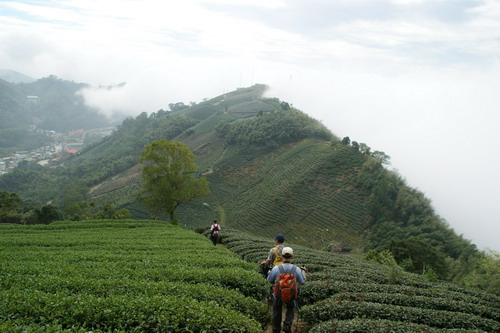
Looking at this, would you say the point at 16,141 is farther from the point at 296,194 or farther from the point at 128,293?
the point at 128,293

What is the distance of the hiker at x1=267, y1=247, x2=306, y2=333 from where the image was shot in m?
7.84

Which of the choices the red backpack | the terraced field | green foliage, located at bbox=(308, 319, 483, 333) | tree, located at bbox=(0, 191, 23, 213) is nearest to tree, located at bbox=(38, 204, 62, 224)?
tree, located at bbox=(0, 191, 23, 213)

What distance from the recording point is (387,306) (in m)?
9.25

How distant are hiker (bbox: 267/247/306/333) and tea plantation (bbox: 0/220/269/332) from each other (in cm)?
62

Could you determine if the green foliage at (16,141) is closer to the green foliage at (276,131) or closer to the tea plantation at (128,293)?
the green foliage at (276,131)

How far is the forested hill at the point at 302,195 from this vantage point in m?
43.1

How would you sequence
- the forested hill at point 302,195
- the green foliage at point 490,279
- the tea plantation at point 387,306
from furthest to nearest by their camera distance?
the forested hill at point 302,195
the green foliage at point 490,279
the tea plantation at point 387,306

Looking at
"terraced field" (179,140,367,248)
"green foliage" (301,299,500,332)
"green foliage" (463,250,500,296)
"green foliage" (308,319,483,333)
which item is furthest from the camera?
"terraced field" (179,140,367,248)

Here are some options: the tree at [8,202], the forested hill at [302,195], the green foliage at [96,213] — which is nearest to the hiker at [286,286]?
the forested hill at [302,195]

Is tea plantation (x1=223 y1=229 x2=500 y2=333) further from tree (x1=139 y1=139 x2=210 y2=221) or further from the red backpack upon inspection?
tree (x1=139 y1=139 x2=210 y2=221)

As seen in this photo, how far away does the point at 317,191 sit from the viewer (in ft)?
185

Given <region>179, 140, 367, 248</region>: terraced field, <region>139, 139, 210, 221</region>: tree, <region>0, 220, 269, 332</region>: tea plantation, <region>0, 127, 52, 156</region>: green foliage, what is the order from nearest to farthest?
<region>0, 220, 269, 332</region>: tea plantation, <region>139, 139, 210, 221</region>: tree, <region>179, 140, 367, 248</region>: terraced field, <region>0, 127, 52, 156</region>: green foliage

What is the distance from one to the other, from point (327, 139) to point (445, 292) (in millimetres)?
65807

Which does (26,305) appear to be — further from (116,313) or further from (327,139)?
(327,139)
